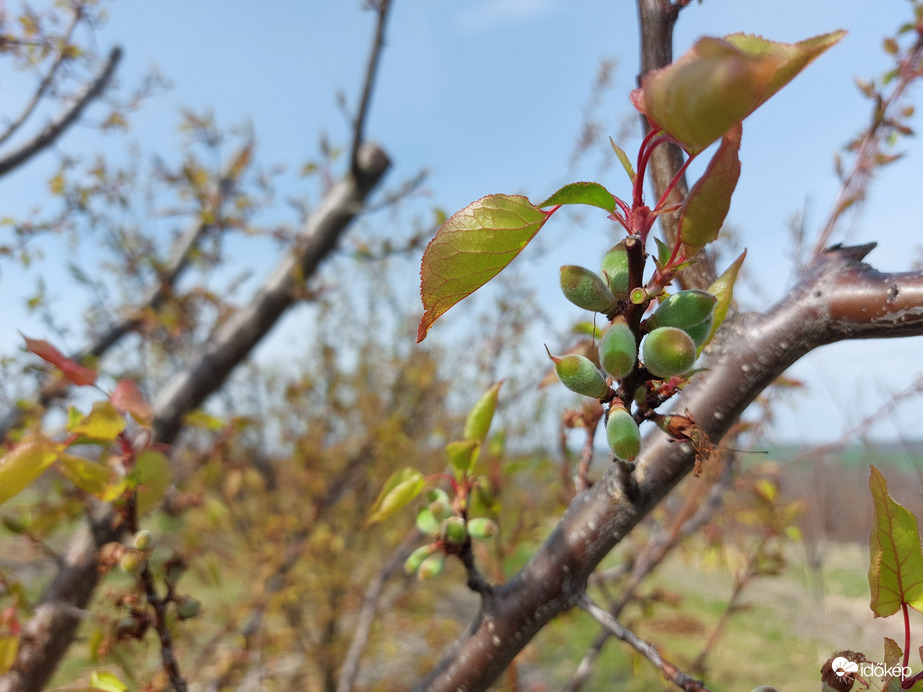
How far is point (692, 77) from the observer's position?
0.29 m

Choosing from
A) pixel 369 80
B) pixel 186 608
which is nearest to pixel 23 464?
pixel 186 608

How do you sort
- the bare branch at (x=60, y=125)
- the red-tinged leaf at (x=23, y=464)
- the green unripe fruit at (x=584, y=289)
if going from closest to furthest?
Answer: 1. the green unripe fruit at (x=584, y=289)
2. the red-tinged leaf at (x=23, y=464)
3. the bare branch at (x=60, y=125)

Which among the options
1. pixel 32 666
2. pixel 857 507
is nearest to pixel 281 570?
pixel 32 666

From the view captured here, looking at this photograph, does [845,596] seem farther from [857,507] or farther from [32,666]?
[32,666]

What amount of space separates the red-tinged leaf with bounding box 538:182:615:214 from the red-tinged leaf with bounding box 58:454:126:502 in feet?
2.03

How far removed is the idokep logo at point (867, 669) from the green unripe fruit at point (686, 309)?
0.27 m

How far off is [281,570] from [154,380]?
272cm

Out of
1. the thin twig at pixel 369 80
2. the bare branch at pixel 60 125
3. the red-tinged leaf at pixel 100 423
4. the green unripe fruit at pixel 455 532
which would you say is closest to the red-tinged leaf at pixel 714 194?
the green unripe fruit at pixel 455 532

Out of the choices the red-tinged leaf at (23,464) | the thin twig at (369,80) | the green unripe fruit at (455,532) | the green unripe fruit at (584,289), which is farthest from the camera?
the thin twig at (369,80)

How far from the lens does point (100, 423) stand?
24.7 inches

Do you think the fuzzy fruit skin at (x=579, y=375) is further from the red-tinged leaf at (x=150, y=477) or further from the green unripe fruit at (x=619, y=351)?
the red-tinged leaf at (x=150, y=477)

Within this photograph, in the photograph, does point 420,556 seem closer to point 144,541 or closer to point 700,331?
point 144,541

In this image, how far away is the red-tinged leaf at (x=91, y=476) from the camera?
0.61 meters

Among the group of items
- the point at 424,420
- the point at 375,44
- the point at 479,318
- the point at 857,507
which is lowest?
the point at 375,44
